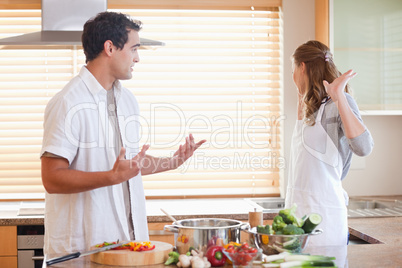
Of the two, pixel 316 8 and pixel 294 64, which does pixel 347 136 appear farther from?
pixel 316 8

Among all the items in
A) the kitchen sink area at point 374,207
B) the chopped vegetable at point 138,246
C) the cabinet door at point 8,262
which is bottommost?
the cabinet door at point 8,262

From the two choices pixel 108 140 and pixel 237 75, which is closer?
pixel 108 140

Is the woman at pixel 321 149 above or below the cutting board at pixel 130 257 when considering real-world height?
above

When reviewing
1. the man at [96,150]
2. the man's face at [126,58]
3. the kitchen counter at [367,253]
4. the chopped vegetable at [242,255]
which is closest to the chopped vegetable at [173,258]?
the kitchen counter at [367,253]

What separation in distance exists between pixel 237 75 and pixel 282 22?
0.47m

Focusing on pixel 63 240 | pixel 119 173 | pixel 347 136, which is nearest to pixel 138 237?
pixel 63 240

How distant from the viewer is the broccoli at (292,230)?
1836mm

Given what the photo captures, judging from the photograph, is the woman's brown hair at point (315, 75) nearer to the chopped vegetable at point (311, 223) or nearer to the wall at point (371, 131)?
the chopped vegetable at point (311, 223)

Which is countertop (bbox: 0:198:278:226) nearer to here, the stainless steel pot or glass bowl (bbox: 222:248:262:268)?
the stainless steel pot

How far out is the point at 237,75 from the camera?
3809 millimetres

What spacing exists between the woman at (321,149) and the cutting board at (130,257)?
874 mm

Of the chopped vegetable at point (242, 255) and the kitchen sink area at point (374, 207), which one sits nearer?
the chopped vegetable at point (242, 255)

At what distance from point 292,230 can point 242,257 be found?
25 centimetres

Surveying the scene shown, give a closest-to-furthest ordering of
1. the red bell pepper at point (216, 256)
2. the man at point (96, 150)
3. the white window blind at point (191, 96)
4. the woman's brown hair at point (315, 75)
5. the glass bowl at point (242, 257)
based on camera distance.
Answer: the glass bowl at point (242, 257)
the red bell pepper at point (216, 256)
the man at point (96, 150)
the woman's brown hair at point (315, 75)
the white window blind at point (191, 96)
